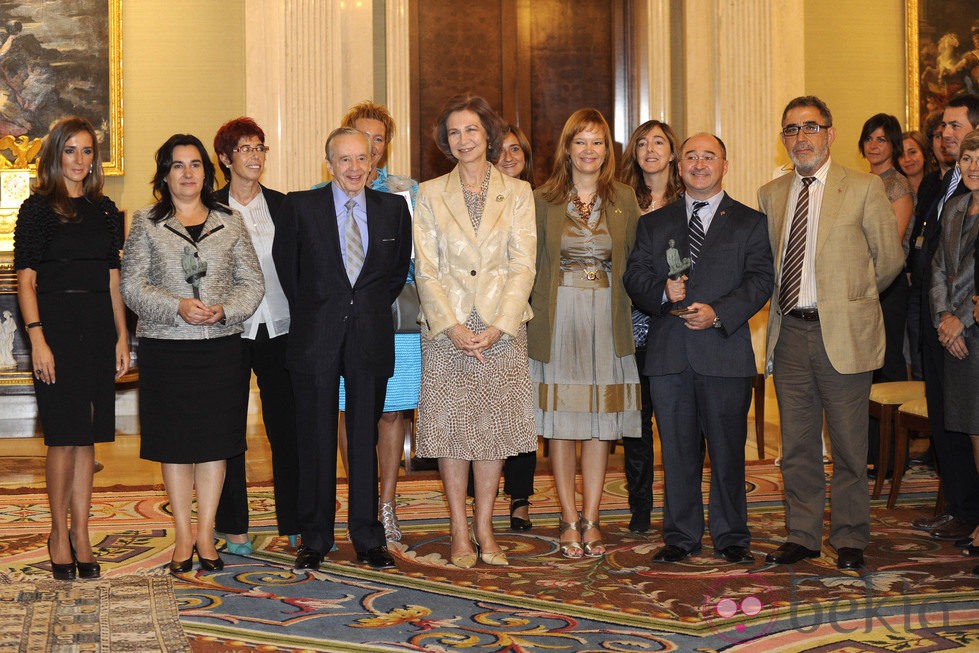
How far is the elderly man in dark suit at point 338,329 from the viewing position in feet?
15.1

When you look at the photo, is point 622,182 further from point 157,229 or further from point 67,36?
point 67,36

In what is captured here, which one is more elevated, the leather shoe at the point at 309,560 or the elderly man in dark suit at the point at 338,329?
the elderly man in dark suit at the point at 338,329

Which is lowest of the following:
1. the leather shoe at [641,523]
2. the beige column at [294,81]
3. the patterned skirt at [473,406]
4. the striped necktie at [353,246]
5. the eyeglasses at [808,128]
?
the leather shoe at [641,523]

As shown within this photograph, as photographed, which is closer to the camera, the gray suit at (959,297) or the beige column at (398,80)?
the gray suit at (959,297)

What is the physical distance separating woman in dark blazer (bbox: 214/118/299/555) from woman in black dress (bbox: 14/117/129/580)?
588 mm

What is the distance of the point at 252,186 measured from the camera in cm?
499

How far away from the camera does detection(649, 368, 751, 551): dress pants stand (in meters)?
4.75

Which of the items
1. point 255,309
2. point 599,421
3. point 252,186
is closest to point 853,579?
point 599,421

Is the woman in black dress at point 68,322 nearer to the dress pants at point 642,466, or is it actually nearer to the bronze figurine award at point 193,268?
the bronze figurine award at point 193,268

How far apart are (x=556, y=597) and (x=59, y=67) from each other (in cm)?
690

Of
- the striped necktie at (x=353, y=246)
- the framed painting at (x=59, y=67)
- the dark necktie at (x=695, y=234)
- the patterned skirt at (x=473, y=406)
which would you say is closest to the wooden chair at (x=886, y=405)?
the dark necktie at (x=695, y=234)

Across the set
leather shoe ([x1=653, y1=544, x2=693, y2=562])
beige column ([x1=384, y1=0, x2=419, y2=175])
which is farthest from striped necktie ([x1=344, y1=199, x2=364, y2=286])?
beige column ([x1=384, y1=0, x2=419, y2=175])

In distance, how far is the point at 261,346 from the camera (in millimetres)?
4875

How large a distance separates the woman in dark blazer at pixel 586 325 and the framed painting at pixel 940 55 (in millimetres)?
6065
